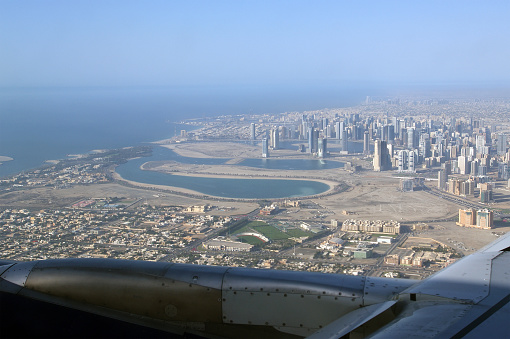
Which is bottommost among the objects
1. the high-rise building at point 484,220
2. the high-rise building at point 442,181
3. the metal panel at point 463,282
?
the high-rise building at point 442,181

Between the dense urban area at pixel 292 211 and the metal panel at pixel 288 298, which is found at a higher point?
the metal panel at pixel 288 298

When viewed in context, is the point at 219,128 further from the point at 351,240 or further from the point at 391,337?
the point at 391,337

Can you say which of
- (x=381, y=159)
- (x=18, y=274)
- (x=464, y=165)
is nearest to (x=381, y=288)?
(x=18, y=274)

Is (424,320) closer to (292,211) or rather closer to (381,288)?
(381,288)

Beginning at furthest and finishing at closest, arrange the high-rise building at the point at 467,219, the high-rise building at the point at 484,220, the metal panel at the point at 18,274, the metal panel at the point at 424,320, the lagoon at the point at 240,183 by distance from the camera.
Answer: the lagoon at the point at 240,183 < the high-rise building at the point at 467,219 < the high-rise building at the point at 484,220 < the metal panel at the point at 18,274 < the metal panel at the point at 424,320

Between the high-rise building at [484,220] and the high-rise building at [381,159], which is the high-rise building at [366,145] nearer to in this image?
the high-rise building at [381,159]

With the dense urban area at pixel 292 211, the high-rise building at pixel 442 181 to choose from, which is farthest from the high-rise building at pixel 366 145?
the high-rise building at pixel 442 181

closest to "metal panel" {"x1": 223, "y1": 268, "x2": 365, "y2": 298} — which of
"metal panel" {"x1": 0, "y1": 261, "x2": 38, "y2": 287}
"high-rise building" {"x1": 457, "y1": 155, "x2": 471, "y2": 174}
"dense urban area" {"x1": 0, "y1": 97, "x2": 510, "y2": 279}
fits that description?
"metal panel" {"x1": 0, "y1": 261, "x2": 38, "y2": 287}

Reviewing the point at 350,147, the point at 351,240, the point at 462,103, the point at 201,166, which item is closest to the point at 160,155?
the point at 201,166
